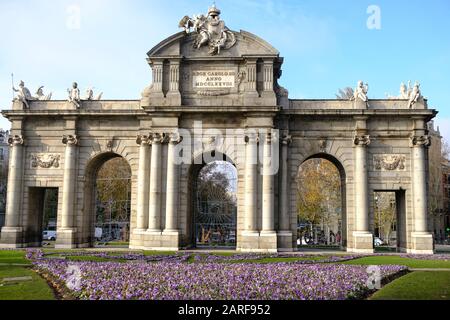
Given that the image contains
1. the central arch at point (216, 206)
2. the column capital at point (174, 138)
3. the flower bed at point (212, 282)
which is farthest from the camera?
the central arch at point (216, 206)

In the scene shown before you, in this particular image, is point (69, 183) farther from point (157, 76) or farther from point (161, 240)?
point (157, 76)

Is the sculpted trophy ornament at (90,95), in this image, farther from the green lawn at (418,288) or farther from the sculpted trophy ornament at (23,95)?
the green lawn at (418,288)

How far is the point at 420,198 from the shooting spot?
1308 inches

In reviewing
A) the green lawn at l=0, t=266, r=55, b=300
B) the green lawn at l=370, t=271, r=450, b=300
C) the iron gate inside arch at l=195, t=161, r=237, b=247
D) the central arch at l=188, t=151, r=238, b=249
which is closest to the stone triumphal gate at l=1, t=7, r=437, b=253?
the central arch at l=188, t=151, r=238, b=249

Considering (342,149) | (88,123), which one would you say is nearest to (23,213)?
(88,123)

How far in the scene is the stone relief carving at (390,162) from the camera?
112 ft

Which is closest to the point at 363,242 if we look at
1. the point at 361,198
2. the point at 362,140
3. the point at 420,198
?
the point at 361,198

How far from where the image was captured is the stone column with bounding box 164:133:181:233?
32531 millimetres

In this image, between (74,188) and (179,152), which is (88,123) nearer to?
(74,188)

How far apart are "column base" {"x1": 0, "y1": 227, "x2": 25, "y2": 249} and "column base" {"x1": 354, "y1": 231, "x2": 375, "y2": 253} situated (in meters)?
23.3

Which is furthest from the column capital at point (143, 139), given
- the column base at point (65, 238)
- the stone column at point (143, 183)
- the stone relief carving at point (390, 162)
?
the stone relief carving at point (390, 162)

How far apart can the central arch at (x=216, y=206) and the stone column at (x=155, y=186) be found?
11.9ft

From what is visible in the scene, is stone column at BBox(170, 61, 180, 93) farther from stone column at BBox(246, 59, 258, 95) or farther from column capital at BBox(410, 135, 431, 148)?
column capital at BBox(410, 135, 431, 148)

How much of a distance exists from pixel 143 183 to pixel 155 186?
43.2 inches
